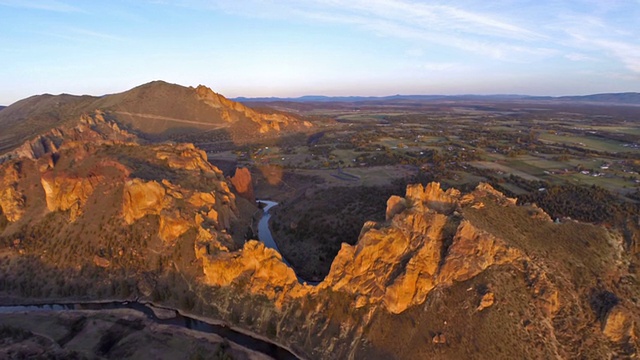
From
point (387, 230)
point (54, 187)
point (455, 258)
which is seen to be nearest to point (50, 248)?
point (54, 187)

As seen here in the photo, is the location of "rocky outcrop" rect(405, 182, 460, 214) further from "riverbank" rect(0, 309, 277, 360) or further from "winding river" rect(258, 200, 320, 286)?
→ "riverbank" rect(0, 309, 277, 360)

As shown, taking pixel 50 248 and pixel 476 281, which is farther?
pixel 50 248

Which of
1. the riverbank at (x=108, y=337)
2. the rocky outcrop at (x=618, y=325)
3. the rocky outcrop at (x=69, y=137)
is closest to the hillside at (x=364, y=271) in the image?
the rocky outcrop at (x=618, y=325)

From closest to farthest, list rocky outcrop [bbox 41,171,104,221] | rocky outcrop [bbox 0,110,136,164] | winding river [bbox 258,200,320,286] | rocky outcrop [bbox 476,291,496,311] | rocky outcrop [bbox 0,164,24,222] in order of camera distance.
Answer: rocky outcrop [bbox 476,291,496,311], rocky outcrop [bbox 41,171,104,221], rocky outcrop [bbox 0,164,24,222], winding river [bbox 258,200,320,286], rocky outcrop [bbox 0,110,136,164]

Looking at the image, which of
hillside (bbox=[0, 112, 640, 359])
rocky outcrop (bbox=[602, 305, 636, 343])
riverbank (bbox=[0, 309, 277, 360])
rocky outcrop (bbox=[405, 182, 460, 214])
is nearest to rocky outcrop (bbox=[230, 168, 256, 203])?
hillside (bbox=[0, 112, 640, 359])

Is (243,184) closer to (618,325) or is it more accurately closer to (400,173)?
(400,173)

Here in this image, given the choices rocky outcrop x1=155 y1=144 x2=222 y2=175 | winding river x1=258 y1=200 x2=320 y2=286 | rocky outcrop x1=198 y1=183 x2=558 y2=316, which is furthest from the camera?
rocky outcrop x1=155 y1=144 x2=222 y2=175

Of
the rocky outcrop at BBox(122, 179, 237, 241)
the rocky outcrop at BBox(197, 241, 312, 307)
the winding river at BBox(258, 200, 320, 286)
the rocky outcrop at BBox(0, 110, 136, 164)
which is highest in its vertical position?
the rocky outcrop at BBox(0, 110, 136, 164)

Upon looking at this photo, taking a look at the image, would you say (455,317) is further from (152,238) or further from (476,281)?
(152,238)
